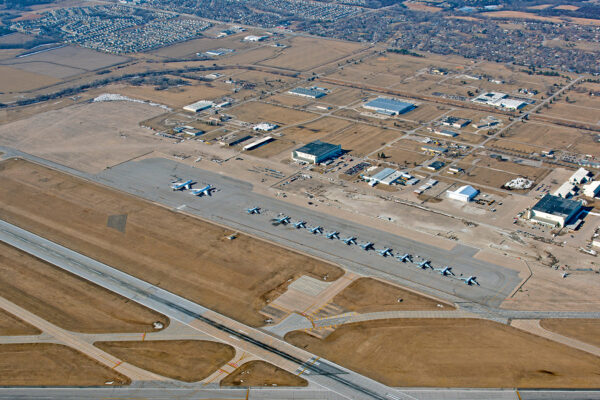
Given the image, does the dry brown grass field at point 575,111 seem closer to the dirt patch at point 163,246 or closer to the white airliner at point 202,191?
the white airliner at point 202,191

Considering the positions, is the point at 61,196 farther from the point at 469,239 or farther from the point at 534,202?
the point at 534,202

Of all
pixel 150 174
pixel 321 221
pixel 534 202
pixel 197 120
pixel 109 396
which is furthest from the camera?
pixel 197 120

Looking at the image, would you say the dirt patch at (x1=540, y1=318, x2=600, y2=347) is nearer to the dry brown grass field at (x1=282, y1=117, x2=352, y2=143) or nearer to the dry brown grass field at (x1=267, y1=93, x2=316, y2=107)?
the dry brown grass field at (x1=282, y1=117, x2=352, y2=143)

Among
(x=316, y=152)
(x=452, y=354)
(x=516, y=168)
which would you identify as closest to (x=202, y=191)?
(x=316, y=152)

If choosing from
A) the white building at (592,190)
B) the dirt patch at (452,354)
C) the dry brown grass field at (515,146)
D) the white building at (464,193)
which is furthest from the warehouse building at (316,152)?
the dirt patch at (452,354)

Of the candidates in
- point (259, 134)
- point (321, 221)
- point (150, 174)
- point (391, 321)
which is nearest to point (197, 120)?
point (259, 134)

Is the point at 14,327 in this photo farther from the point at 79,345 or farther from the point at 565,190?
the point at 565,190
